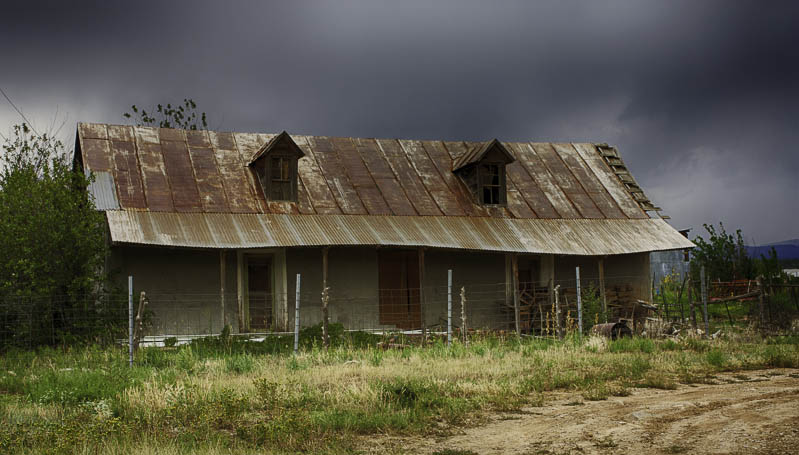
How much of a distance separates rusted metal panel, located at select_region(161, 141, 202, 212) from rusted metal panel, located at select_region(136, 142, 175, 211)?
0.14 meters

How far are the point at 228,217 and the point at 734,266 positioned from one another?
61.2ft

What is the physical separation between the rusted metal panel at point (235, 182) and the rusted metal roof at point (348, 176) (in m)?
0.03

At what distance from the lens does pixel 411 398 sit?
30.5ft

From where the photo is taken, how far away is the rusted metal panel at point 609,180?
23422mm

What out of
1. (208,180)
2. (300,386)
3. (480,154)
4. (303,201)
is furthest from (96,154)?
(300,386)

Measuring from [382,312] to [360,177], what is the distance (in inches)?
166

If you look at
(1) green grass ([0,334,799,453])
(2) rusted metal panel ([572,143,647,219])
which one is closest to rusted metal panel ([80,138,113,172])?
(1) green grass ([0,334,799,453])

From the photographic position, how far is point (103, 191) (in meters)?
18.1

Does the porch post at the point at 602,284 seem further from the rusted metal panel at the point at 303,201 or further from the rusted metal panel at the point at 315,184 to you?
the rusted metal panel at the point at 303,201

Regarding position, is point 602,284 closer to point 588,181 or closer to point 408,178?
point 588,181

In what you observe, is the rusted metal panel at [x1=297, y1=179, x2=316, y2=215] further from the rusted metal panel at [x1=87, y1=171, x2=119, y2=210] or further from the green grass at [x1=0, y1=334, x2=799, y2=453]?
the green grass at [x1=0, y1=334, x2=799, y2=453]

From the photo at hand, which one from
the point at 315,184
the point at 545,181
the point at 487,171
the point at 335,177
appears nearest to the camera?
the point at 315,184

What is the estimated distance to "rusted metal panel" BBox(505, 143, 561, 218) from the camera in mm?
22406

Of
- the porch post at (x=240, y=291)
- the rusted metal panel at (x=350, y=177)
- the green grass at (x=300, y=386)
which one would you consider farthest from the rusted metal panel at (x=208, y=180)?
the green grass at (x=300, y=386)
